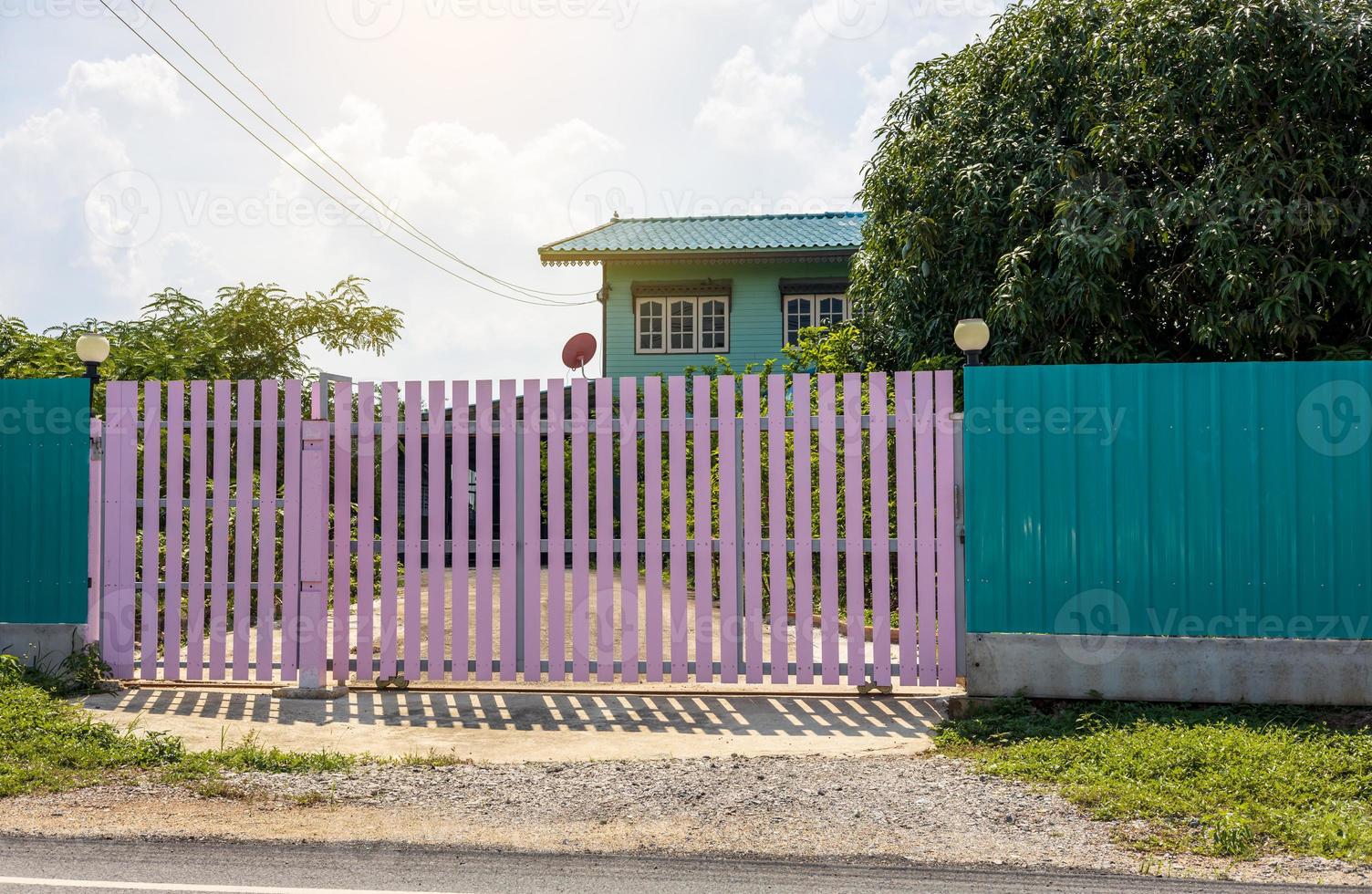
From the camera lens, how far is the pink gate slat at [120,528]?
7168 millimetres

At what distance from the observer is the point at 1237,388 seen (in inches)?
251

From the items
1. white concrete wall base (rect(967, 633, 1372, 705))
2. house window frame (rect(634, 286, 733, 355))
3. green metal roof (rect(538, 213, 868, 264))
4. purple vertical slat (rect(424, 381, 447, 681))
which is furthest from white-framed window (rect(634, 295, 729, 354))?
white concrete wall base (rect(967, 633, 1372, 705))

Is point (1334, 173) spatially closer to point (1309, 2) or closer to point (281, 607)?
point (1309, 2)

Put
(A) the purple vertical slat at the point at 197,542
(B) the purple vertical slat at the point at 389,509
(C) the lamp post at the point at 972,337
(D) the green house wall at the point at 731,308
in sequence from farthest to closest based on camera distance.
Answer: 1. (D) the green house wall at the point at 731,308
2. (A) the purple vertical slat at the point at 197,542
3. (B) the purple vertical slat at the point at 389,509
4. (C) the lamp post at the point at 972,337

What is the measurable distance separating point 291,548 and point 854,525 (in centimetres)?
380

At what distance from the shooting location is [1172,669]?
632 centimetres

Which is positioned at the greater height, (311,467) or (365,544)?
(311,467)

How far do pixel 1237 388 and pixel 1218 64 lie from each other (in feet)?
13.5

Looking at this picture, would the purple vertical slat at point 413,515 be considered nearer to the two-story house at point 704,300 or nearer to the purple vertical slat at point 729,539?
the purple vertical slat at point 729,539

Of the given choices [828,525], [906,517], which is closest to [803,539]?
[828,525]

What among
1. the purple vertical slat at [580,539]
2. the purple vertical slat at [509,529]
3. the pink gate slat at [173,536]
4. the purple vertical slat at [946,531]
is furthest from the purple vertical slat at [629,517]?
the pink gate slat at [173,536]

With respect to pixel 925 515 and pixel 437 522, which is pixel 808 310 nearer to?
pixel 925 515

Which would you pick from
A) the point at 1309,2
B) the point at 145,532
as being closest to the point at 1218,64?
the point at 1309,2

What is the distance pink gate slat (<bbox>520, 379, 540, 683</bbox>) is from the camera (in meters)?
6.91
